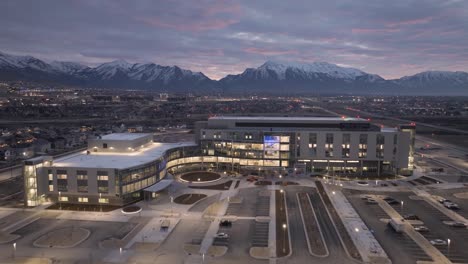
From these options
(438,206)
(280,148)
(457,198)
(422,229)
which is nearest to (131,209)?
(280,148)

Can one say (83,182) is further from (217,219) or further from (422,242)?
(422,242)

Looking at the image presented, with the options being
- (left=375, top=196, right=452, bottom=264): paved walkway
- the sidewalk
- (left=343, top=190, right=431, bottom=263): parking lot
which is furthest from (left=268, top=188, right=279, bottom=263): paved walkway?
(left=375, top=196, right=452, bottom=264): paved walkway

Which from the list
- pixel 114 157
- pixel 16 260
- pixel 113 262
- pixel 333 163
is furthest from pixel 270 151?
pixel 16 260

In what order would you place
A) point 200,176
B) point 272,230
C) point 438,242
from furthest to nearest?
point 200,176
point 272,230
point 438,242

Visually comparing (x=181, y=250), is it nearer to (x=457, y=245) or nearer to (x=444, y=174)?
(x=457, y=245)

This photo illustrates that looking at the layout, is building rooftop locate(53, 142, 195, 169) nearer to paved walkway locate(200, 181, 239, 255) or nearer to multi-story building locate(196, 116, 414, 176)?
multi-story building locate(196, 116, 414, 176)

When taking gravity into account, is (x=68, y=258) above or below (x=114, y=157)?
below

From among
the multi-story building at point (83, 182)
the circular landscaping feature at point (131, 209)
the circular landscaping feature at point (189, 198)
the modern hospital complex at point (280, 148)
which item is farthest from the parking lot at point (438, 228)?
the multi-story building at point (83, 182)
